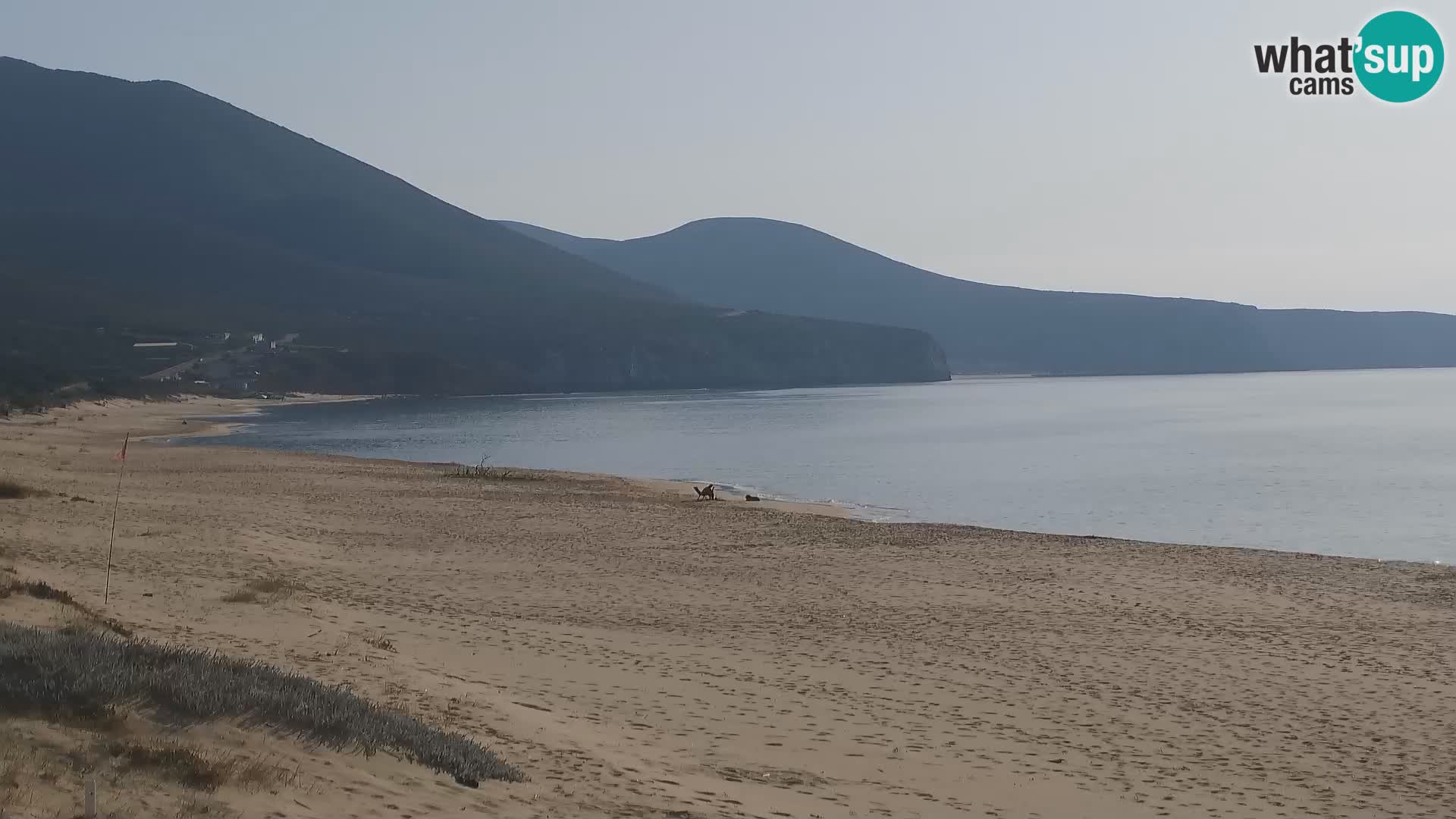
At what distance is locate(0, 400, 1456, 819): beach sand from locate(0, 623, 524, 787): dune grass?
19 centimetres

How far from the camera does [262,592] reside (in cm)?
1320

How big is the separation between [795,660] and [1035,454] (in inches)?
1805

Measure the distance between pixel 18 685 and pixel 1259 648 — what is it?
496 inches

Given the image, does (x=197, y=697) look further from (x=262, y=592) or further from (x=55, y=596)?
(x=262, y=592)

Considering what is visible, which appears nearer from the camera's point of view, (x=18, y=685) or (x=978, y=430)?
(x=18, y=685)

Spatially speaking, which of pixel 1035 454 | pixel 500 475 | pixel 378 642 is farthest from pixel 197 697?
pixel 1035 454

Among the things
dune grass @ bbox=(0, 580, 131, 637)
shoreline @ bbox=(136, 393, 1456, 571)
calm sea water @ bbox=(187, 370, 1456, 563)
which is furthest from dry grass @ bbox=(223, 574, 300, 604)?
calm sea water @ bbox=(187, 370, 1456, 563)

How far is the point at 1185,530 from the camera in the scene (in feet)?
96.7

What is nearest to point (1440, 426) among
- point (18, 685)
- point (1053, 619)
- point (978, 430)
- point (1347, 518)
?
point (978, 430)

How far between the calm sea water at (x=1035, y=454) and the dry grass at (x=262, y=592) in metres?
20.3

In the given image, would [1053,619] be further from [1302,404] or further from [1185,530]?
[1302,404]

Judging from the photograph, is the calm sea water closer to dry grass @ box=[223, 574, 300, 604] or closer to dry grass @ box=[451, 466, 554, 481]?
dry grass @ box=[451, 466, 554, 481]

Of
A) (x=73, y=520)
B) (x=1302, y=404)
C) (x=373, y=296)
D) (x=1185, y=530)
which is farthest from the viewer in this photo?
(x=373, y=296)

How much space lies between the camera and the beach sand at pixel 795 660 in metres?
7.90
